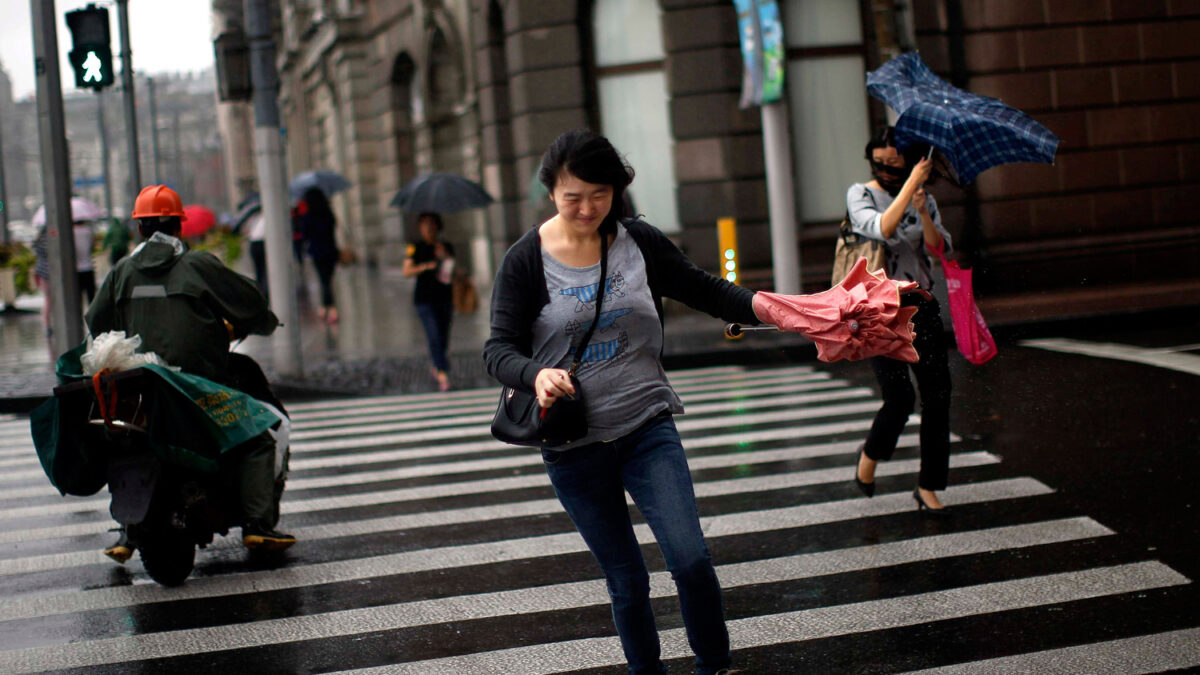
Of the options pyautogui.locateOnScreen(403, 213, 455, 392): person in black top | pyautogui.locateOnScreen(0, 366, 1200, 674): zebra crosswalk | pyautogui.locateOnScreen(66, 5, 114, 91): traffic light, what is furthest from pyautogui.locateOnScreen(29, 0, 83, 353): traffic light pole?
pyautogui.locateOnScreen(0, 366, 1200, 674): zebra crosswalk

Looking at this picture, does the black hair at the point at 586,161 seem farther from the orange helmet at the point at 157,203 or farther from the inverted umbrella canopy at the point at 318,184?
the inverted umbrella canopy at the point at 318,184

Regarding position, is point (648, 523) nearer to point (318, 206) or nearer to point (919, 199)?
point (919, 199)

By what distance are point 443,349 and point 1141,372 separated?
5.86m

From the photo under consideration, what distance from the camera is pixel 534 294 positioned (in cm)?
378

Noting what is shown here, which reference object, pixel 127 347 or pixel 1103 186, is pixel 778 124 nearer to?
pixel 1103 186

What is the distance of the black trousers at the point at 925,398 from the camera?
6.09 metres

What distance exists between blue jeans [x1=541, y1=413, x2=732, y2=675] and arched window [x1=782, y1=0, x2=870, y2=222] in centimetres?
1422

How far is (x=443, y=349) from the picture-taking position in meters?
12.4

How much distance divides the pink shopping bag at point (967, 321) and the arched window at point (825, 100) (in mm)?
11865

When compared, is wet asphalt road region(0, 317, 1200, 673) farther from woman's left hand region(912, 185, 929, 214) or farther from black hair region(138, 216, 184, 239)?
black hair region(138, 216, 184, 239)

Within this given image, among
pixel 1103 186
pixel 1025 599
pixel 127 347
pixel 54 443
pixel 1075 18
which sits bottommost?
pixel 1025 599

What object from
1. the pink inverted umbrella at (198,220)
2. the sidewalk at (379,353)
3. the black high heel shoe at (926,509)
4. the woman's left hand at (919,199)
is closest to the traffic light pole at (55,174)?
the sidewalk at (379,353)

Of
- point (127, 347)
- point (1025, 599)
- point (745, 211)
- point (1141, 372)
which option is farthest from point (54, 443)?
point (745, 211)

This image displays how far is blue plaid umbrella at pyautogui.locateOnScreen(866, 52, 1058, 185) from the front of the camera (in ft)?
18.2
